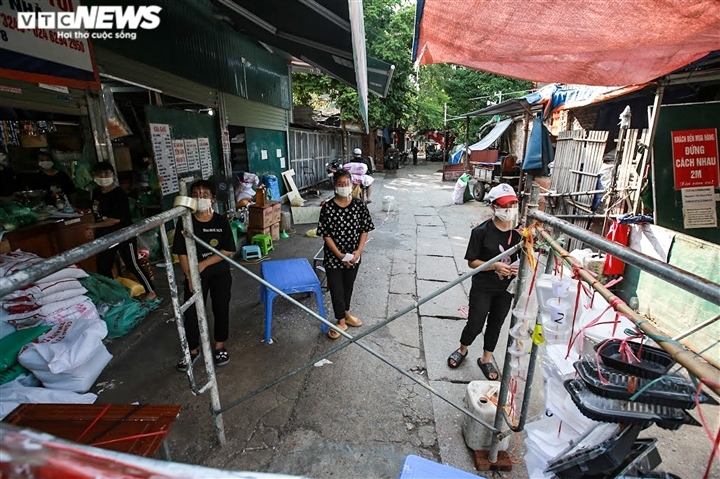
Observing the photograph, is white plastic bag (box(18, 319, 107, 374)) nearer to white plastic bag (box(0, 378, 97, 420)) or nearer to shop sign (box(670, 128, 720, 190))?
white plastic bag (box(0, 378, 97, 420))

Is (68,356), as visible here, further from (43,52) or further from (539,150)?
(539,150)

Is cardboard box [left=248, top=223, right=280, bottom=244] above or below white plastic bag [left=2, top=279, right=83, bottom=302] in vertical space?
below

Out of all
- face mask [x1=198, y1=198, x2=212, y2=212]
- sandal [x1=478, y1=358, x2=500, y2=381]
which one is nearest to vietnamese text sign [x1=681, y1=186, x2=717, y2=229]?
sandal [x1=478, y1=358, x2=500, y2=381]

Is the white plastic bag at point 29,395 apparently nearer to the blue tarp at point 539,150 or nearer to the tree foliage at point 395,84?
the blue tarp at point 539,150

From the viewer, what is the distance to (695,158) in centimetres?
382

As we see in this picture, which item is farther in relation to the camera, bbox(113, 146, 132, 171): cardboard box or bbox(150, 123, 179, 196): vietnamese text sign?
bbox(113, 146, 132, 171): cardboard box

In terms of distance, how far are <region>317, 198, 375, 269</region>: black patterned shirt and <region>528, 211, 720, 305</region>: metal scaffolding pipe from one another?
246 centimetres

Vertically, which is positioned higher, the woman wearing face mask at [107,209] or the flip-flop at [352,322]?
the woman wearing face mask at [107,209]

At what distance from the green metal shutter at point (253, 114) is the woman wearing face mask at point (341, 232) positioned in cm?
490

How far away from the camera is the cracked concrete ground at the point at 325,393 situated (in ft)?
8.06

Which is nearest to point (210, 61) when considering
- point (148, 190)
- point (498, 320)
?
point (148, 190)

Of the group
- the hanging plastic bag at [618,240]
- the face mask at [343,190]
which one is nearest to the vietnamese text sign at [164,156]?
the face mask at [343,190]

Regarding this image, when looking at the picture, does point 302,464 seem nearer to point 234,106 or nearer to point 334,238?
point 334,238

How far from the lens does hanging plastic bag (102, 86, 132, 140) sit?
15.0 ft
